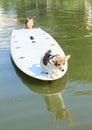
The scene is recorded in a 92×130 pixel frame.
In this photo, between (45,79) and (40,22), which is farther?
(40,22)

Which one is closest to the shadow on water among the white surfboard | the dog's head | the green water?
the green water

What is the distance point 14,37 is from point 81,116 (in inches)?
296

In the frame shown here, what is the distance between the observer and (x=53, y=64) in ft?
28.7

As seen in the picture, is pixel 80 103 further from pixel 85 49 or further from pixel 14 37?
pixel 14 37

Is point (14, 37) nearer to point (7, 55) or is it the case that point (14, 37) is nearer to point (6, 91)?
point (7, 55)

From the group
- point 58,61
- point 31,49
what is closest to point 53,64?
point 58,61

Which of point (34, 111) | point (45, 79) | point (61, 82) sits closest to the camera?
point (34, 111)

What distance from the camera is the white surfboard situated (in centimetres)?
1002

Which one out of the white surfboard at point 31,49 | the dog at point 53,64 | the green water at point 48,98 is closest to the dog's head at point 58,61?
the dog at point 53,64

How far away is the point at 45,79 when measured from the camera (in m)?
9.27

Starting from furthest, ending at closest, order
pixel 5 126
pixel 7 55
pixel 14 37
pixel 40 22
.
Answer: pixel 40 22, pixel 14 37, pixel 7 55, pixel 5 126

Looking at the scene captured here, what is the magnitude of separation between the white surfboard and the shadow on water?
0.29 metres

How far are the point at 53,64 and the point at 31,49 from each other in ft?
11.0

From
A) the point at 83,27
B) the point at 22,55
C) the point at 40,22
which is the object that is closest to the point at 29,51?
the point at 22,55
